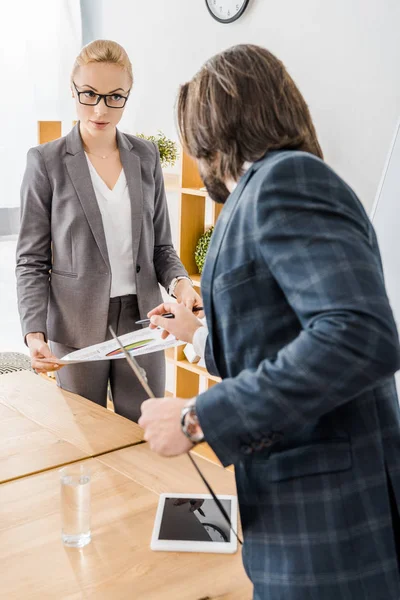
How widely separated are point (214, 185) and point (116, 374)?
1.27m

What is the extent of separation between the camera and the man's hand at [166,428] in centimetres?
88

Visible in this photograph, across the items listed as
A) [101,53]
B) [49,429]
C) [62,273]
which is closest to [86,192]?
[62,273]

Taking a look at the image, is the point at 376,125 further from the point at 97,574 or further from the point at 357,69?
the point at 97,574

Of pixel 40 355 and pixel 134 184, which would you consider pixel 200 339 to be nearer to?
pixel 40 355

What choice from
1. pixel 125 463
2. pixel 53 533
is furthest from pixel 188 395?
pixel 53 533

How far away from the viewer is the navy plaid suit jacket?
818mm

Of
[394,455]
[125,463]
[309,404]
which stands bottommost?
[125,463]

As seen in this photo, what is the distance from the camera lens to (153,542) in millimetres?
1265

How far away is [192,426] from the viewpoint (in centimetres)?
88

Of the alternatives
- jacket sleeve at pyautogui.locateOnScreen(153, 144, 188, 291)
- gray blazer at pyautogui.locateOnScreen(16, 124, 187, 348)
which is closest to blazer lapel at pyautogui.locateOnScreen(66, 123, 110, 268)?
gray blazer at pyautogui.locateOnScreen(16, 124, 187, 348)

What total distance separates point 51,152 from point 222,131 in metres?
1.30

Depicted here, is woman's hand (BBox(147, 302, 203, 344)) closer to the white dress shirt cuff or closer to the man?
the white dress shirt cuff

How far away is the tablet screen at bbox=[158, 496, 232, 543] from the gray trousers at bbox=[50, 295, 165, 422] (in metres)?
0.82

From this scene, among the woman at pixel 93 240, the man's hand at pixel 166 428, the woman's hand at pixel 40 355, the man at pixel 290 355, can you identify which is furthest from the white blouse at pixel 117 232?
the man's hand at pixel 166 428
